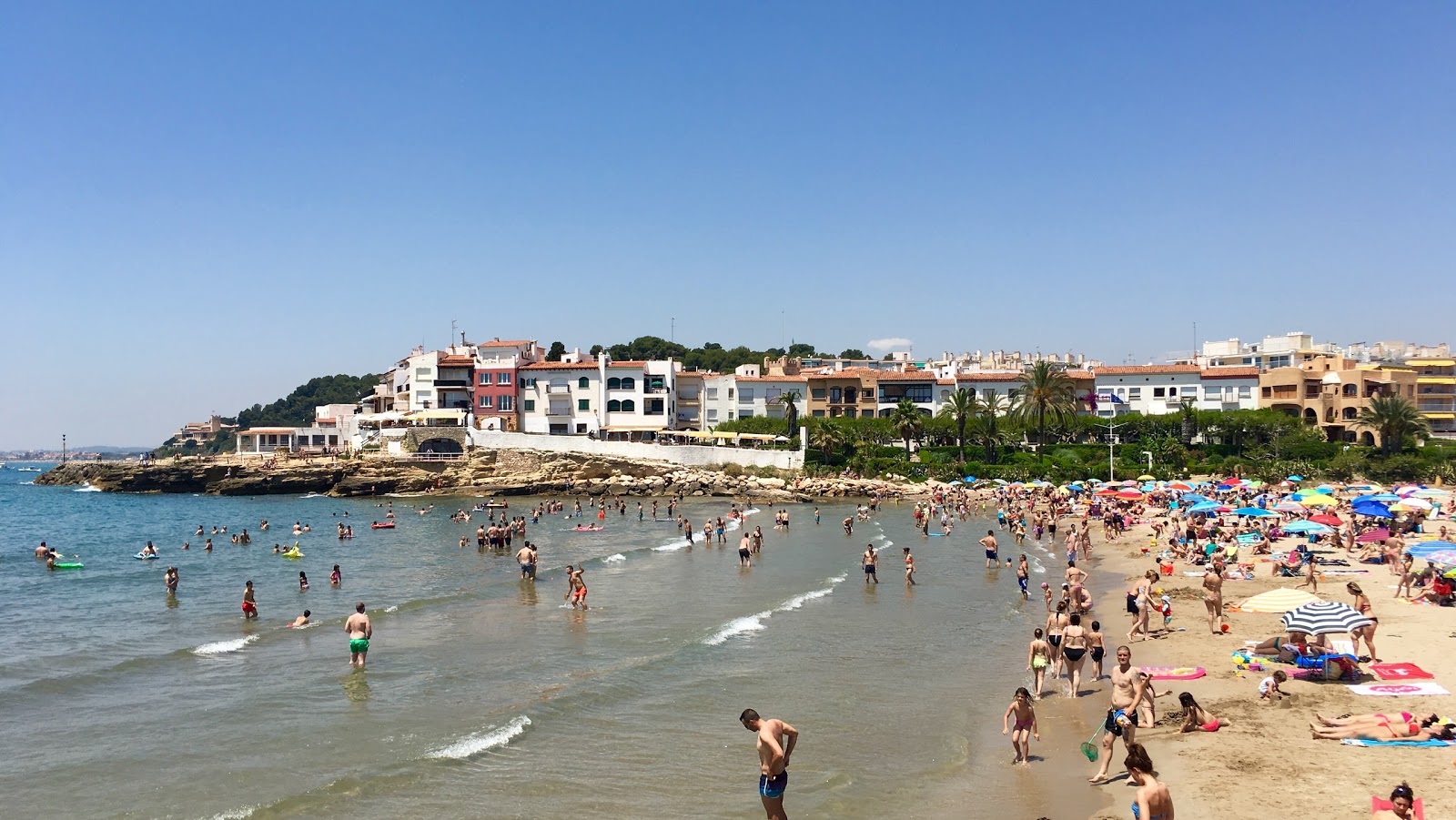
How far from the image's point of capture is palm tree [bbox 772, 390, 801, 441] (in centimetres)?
7888

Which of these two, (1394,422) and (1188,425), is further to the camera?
(1188,425)

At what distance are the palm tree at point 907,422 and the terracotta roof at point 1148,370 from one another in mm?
20779

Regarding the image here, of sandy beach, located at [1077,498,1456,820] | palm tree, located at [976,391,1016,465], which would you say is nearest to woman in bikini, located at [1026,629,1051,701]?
sandy beach, located at [1077,498,1456,820]

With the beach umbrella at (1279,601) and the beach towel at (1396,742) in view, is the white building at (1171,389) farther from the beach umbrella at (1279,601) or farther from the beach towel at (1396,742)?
the beach towel at (1396,742)

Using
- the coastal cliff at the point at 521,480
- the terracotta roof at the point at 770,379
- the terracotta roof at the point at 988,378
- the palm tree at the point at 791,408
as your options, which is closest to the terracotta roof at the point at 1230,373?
the terracotta roof at the point at 988,378

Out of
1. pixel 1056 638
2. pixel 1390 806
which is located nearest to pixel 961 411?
pixel 1056 638

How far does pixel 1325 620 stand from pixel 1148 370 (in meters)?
73.5

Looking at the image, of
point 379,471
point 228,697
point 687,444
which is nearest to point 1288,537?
point 228,697

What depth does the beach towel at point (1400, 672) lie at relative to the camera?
48.7ft

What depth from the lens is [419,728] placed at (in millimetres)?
15031

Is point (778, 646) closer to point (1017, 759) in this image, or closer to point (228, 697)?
point (1017, 759)

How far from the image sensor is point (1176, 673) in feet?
54.5

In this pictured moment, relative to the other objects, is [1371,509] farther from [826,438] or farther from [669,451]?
[669,451]

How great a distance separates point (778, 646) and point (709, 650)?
157cm
